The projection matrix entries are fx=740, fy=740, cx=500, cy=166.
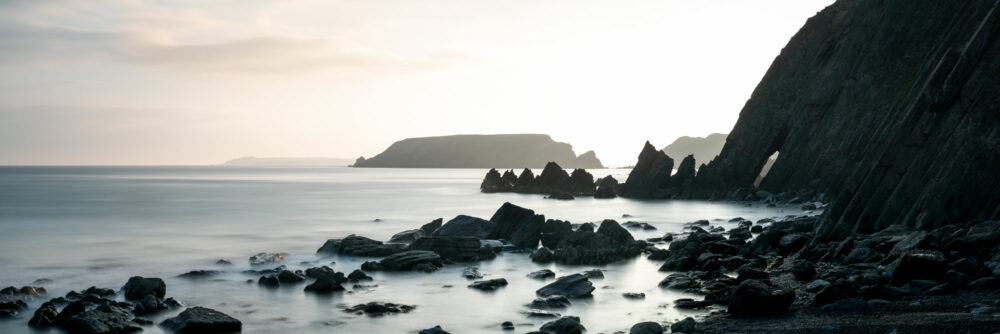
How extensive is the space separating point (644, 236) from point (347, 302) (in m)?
22.4

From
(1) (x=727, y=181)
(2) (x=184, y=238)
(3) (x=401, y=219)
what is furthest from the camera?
(1) (x=727, y=181)

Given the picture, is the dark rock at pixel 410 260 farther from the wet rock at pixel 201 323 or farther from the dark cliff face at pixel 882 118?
the dark cliff face at pixel 882 118

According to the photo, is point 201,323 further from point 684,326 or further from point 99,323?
point 684,326

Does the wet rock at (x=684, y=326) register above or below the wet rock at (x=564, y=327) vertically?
above

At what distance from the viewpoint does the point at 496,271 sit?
86.1 ft

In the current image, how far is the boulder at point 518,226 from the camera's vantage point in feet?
110

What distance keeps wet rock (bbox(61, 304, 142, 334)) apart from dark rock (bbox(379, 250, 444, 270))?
10.3m

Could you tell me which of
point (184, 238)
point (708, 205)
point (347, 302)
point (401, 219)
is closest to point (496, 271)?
point (347, 302)

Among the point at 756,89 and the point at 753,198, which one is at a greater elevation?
the point at 756,89

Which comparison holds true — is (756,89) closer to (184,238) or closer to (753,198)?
(753,198)

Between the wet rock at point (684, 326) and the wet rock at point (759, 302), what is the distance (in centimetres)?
147

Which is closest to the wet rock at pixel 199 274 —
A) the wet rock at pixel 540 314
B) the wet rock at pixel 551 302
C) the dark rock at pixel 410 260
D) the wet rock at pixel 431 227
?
the dark rock at pixel 410 260

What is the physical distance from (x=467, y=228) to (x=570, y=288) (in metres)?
15.3

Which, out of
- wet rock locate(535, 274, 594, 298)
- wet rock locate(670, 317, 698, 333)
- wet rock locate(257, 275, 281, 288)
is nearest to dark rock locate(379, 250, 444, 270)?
wet rock locate(257, 275, 281, 288)
